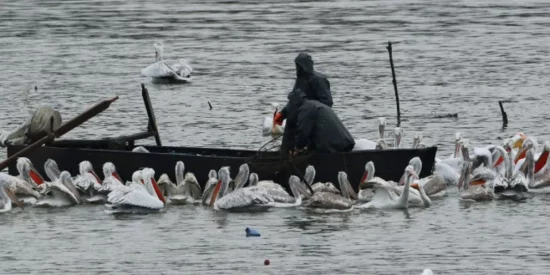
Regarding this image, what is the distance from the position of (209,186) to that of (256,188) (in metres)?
0.75

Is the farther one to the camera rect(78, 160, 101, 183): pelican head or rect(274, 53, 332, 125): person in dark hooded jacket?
rect(274, 53, 332, 125): person in dark hooded jacket

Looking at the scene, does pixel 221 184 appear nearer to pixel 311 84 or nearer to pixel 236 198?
pixel 236 198

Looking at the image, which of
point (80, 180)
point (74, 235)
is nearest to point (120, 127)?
point (80, 180)

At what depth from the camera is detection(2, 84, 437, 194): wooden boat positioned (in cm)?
2469

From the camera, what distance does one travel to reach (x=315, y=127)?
25.0 meters

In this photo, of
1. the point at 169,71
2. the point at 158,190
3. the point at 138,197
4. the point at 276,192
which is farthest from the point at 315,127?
the point at 169,71

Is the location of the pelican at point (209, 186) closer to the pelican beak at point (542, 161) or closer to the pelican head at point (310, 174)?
the pelican head at point (310, 174)

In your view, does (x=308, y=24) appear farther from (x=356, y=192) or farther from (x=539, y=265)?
(x=539, y=265)

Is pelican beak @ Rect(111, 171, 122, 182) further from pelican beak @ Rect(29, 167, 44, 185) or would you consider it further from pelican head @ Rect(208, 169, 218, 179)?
pelican head @ Rect(208, 169, 218, 179)

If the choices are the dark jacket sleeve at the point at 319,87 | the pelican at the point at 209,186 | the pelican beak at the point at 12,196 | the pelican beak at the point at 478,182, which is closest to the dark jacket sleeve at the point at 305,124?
the dark jacket sleeve at the point at 319,87

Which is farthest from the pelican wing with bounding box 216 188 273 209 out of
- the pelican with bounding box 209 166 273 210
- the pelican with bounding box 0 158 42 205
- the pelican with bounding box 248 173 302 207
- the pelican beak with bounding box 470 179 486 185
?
the pelican beak with bounding box 470 179 486 185

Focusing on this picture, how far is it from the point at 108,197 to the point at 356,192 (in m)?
3.80

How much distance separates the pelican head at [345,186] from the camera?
79.8ft

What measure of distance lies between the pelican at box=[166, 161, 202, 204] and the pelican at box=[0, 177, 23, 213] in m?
2.35
